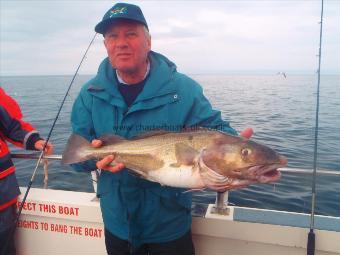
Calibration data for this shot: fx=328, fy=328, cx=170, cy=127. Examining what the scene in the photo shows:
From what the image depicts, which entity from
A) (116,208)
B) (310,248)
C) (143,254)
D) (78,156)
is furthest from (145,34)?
(310,248)

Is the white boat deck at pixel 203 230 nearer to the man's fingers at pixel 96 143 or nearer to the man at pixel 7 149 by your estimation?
the man at pixel 7 149

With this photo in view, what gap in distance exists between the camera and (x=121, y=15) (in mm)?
2863

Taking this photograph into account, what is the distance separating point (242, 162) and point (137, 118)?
0.99 meters

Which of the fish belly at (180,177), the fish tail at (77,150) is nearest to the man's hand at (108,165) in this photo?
the fish tail at (77,150)

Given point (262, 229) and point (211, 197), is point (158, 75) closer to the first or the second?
point (262, 229)

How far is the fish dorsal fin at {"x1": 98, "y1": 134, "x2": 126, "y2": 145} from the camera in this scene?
2.83 meters

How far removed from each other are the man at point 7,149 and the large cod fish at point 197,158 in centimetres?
129

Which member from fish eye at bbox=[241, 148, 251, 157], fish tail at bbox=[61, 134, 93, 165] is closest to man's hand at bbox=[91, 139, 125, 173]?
fish tail at bbox=[61, 134, 93, 165]

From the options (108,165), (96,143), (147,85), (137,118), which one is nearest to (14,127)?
(96,143)

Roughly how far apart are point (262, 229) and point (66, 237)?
8.02 ft

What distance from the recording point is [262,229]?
3.48 meters

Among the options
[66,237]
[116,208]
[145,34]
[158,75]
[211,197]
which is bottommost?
[211,197]

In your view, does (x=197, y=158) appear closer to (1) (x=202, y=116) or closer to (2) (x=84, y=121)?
(1) (x=202, y=116)

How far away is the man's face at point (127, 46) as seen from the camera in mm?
2902
